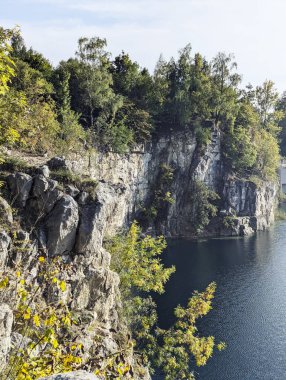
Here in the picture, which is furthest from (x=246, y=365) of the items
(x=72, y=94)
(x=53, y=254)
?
(x=72, y=94)

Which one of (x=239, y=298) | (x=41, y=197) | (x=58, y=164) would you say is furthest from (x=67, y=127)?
(x=239, y=298)

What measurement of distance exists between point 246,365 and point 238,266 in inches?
875

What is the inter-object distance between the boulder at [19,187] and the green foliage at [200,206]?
4698cm

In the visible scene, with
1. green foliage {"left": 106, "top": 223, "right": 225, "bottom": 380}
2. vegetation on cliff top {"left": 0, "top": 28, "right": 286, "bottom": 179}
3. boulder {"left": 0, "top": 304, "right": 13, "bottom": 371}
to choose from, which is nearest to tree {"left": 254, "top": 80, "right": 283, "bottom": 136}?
vegetation on cliff top {"left": 0, "top": 28, "right": 286, "bottom": 179}

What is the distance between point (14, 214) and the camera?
16219 millimetres

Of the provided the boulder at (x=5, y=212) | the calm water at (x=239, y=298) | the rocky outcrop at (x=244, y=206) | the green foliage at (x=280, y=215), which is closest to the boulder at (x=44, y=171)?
the boulder at (x=5, y=212)

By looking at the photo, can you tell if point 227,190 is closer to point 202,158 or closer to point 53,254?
point 202,158

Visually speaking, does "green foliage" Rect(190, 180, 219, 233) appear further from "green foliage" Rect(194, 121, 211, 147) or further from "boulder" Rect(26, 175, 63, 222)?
"boulder" Rect(26, 175, 63, 222)

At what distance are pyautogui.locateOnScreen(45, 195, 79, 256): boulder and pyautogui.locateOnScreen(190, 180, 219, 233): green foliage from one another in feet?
150

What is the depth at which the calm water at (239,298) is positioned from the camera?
2525 cm

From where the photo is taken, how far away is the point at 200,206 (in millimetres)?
61906

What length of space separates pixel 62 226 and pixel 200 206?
47093 mm

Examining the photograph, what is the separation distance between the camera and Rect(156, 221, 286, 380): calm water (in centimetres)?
2525

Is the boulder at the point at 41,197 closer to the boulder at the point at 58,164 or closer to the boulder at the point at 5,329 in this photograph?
the boulder at the point at 58,164
